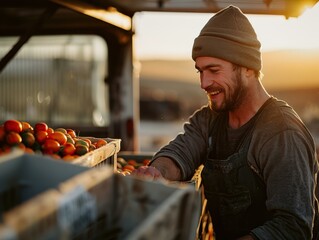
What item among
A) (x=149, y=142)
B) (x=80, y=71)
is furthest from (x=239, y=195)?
(x=149, y=142)

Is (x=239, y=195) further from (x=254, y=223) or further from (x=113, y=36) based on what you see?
(x=113, y=36)

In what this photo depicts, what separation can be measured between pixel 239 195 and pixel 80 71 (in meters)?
5.07

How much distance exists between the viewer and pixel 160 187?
1791 mm

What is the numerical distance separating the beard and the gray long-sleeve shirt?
20 centimetres

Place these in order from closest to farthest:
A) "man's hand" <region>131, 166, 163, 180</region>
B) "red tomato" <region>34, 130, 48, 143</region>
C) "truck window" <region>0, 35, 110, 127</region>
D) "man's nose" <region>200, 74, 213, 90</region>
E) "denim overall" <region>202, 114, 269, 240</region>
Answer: "red tomato" <region>34, 130, 48, 143</region>, "man's hand" <region>131, 166, 163, 180</region>, "denim overall" <region>202, 114, 269, 240</region>, "man's nose" <region>200, 74, 213, 90</region>, "truck window" <region>0, 35, 110, 127</region>

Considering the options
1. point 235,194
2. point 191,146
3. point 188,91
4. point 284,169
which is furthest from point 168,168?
point 188,91

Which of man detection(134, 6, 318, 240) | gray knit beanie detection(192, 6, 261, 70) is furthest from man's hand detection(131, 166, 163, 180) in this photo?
gray knit beanie detection(192, 6, 261, 70)

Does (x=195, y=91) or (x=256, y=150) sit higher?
(x=256, y=150)

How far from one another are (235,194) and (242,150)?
0.88ft

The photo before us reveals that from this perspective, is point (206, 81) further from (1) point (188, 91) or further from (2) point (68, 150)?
(1) point (188, 91)

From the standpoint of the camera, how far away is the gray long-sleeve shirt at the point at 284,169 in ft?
9.39

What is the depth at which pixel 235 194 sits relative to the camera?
332 centimetres

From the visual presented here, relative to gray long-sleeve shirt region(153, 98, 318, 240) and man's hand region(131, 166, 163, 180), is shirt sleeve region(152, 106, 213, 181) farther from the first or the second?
man's hand region(131, 166, 163, 180)

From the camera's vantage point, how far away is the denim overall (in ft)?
10.6
